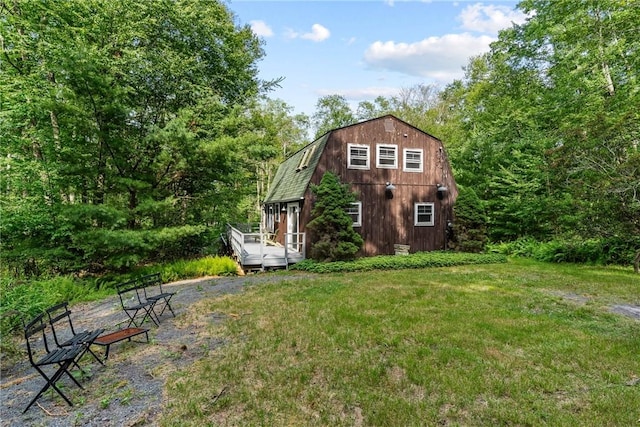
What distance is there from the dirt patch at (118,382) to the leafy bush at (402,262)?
5.39 m

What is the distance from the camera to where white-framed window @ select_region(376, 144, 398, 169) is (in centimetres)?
1364

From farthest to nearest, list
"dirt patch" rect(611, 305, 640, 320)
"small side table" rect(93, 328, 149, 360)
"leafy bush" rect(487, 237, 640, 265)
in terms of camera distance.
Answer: "leafy bush" rect(487, 237, 640, 265), "dirt patch" rect(611, 305, 640, 320), "small side table" rect(93, 328, 149, 360)

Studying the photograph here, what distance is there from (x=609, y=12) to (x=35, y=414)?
2026cm

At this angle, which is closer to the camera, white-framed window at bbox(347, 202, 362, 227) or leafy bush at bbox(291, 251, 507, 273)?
leafy bush at bbox(291, 251, 507, 273)

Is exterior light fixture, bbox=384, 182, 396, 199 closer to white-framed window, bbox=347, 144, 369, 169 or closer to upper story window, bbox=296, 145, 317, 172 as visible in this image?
white-framed window, bbox=347, 144, 369, 169

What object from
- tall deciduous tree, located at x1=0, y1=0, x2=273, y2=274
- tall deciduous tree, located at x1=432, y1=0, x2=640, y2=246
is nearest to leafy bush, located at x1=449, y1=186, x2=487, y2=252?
tall deciduous tree, located at x1=432, y1=0, x2=640, y2=246

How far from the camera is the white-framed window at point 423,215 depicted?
46.2 feet

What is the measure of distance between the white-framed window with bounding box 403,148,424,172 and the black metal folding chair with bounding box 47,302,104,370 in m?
12.3

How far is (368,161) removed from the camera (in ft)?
44.4

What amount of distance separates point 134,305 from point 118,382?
3.97 meters

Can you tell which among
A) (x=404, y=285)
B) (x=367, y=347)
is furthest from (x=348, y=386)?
(x=404, y=285)

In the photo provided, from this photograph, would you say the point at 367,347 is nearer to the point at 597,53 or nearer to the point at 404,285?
the point at 404,285

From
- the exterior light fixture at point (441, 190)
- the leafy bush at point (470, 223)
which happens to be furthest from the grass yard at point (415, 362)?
the exterior light fixture at point (441, 190)

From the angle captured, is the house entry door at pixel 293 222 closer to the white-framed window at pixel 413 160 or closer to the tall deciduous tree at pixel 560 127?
the white-framed window at pixel 413 160
